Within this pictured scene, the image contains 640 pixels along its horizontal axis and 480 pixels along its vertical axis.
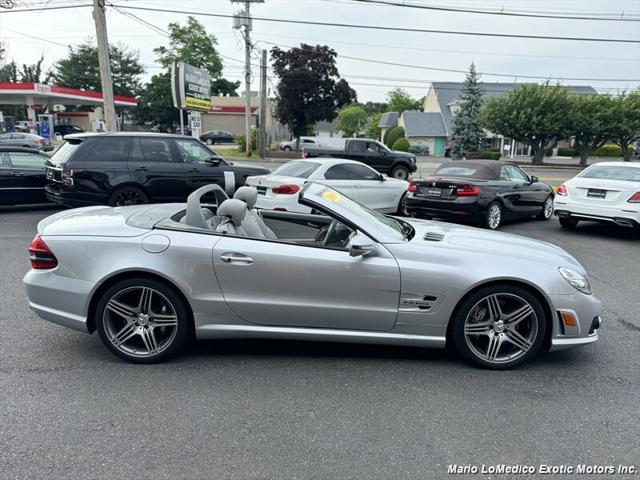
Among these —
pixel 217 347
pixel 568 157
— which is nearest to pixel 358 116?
pixel 568 157

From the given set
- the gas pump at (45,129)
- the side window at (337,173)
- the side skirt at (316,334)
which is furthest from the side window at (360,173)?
the gas pump at (45,129)

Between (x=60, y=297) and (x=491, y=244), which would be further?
(x=491, y=244)

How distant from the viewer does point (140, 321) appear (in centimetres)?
353

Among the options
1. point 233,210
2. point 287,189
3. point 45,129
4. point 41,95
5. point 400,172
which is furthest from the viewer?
point 45,129

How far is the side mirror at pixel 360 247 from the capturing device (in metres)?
3.38

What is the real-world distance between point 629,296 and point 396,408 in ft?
13.8

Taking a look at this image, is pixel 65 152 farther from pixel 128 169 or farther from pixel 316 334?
pixel 316 334

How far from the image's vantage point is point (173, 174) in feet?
30.9

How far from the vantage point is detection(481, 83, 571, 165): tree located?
33531mm

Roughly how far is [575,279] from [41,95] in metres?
45.4

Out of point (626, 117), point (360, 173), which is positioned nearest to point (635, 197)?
point (360, 173)

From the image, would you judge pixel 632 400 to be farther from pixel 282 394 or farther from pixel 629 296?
pixel 629 296

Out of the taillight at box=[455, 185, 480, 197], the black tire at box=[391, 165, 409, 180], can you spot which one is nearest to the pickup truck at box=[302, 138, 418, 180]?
the black tire at box=[391, 165, 409, 180]

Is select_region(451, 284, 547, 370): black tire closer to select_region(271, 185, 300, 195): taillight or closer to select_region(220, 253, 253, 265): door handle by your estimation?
select_region(220, 253, 253, 265): door handle
